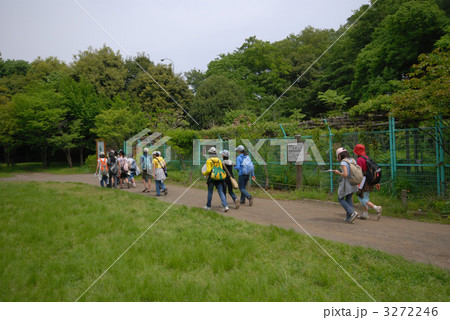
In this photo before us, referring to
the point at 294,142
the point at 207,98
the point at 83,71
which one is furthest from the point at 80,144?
the point at 294,142

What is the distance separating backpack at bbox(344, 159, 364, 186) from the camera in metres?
6.21

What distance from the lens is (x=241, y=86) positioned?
8445 millimetres

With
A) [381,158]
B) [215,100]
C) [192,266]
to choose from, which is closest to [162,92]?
[215,100]

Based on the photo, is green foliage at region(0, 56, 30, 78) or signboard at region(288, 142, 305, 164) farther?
green foliage at region(0, 56, 30, 78)

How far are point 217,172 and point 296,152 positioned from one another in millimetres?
4123

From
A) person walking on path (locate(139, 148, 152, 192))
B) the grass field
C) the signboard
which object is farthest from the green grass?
the grass field

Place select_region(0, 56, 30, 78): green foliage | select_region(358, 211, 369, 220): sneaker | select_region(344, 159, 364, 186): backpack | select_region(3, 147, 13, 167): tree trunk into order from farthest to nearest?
select_region(0, 56, 30, 78): green foliage
select_region(3, 147, 13, 167): tree trunk
select_region(358, 211, 369, 220): sneaker
select_region(344, 159, 364, 186): backpack

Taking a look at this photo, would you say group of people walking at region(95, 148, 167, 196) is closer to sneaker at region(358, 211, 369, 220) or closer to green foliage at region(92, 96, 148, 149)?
sneaker at region(358, 211, 369, 220)

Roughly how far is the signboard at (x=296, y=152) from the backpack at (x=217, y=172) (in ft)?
12.7

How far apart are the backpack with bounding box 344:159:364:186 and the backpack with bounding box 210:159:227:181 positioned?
3101 mm

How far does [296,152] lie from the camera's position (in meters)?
10.7

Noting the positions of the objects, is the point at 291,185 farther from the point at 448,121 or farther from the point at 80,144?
the point at 80,144

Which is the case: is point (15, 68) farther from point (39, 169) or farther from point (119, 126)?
point (119, 126)

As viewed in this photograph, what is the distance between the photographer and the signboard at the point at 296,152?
1058 centimetres
